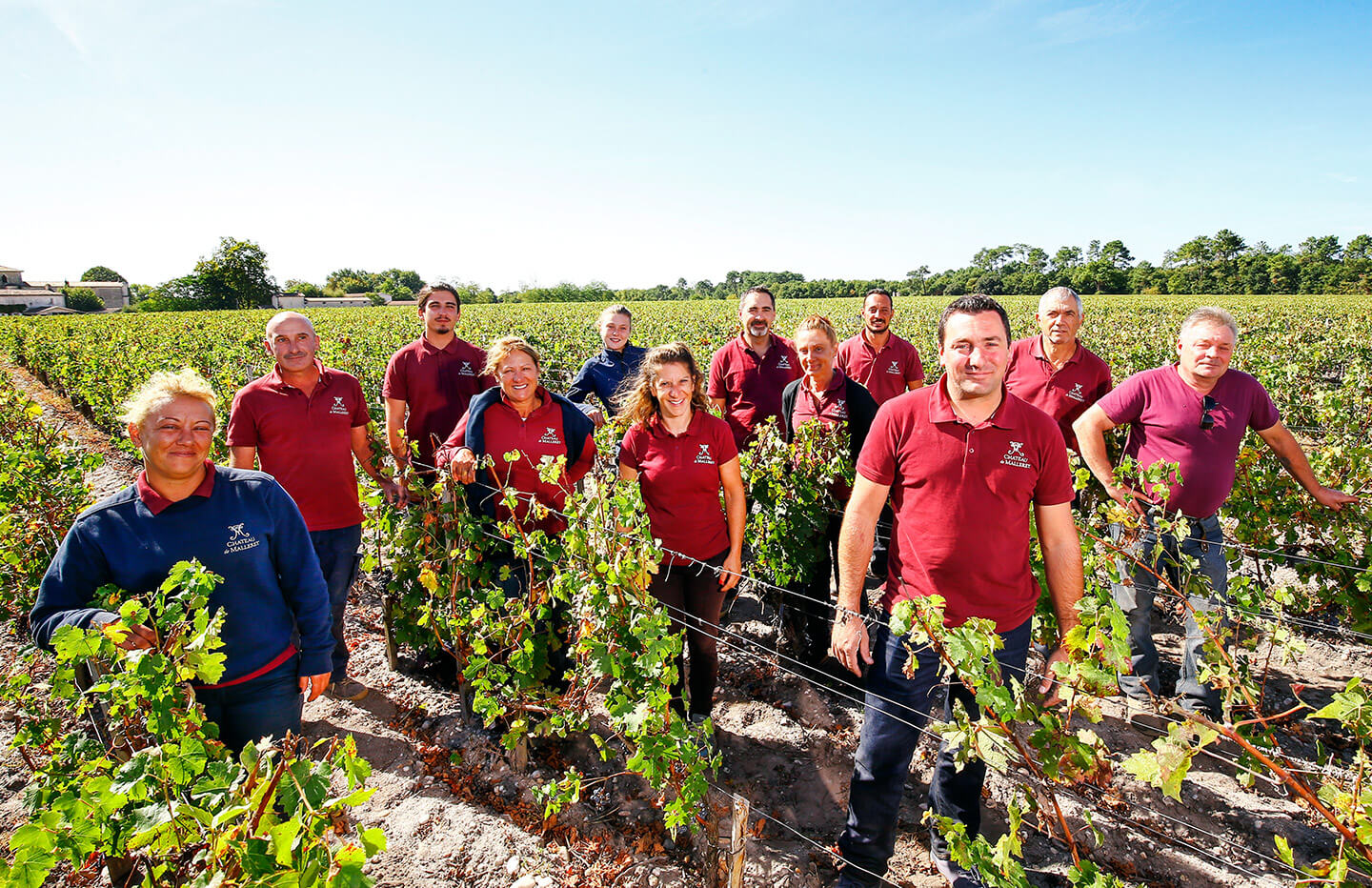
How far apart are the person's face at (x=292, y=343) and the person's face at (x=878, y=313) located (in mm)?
3688

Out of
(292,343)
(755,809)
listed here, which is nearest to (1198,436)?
(755,809)

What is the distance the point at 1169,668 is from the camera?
4.18 m

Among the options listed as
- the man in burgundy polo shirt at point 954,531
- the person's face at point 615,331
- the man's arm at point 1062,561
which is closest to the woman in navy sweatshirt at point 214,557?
the man in burgundy polo shirt at point 954,531

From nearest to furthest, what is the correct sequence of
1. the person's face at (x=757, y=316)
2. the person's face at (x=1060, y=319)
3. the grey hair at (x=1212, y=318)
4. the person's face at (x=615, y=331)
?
the grey hair at (x=1212, y=318) → the person's face at (x=1060, y=319) → the person's face at (x=757, y=316) → the person's face at (x=615, y=331)

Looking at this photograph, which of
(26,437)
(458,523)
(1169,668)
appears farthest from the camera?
(26,437)

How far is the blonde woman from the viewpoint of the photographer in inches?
126

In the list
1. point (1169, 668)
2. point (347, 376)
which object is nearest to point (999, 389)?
A: point (1169, 668)

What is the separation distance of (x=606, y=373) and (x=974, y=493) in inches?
125

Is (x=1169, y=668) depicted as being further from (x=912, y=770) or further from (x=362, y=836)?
(x=362, y=836)

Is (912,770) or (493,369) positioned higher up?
(493,369)

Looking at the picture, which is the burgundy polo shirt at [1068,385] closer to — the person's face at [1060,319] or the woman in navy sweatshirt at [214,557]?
the person's face at [1060,319]

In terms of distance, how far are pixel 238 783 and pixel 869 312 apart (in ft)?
14.9

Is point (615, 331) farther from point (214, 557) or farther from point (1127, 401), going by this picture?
point (1127, 401)

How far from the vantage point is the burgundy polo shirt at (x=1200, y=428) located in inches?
134
